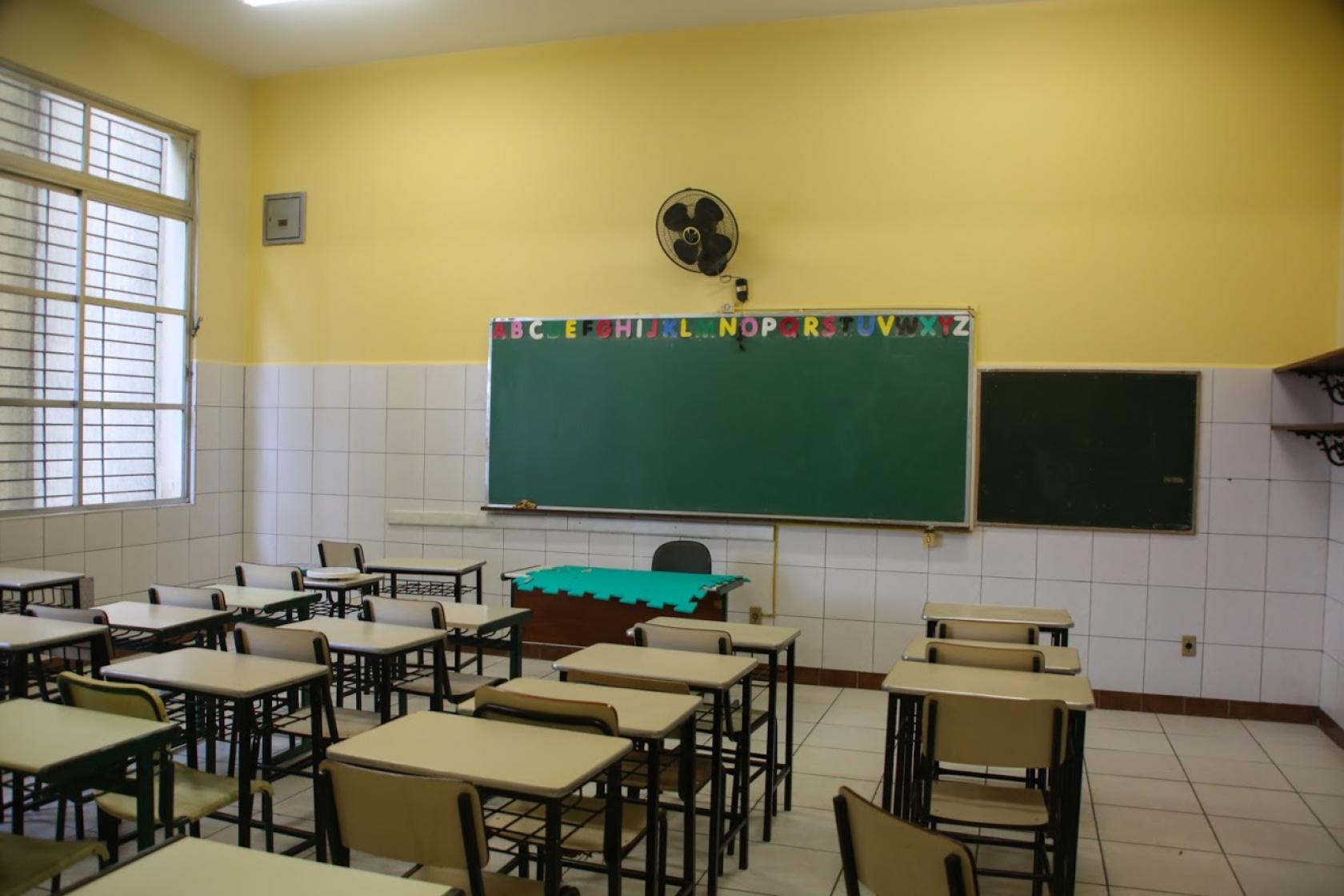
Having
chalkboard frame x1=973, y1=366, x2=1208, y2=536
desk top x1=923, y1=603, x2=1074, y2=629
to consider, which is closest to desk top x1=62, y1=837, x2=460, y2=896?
desk top x1=923, y1=603, x2=1074, y2=629

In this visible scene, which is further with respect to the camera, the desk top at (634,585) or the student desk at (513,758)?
the desk top at (634,585)

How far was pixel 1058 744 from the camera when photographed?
9.04ft

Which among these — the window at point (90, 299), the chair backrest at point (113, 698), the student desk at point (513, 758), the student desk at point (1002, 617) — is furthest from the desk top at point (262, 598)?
the student desk at point (1002, 617)

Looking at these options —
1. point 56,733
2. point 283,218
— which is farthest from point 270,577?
point 283,218

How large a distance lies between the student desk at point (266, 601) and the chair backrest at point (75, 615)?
0.64m

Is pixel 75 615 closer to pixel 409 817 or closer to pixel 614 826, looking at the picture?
pixel 409 817

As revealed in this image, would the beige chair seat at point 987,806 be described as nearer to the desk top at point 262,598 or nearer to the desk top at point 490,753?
the desk top at point 490,753

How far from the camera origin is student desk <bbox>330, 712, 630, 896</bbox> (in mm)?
2049

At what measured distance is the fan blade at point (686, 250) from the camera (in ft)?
19.5

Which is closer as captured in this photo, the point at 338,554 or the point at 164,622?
the point at 164,622

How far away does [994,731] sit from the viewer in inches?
110

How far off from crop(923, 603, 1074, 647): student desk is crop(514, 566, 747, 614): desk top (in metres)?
1.27

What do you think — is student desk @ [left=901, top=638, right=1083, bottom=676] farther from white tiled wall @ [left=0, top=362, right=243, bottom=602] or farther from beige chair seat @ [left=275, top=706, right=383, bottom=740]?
white tiled wall @ [left=0, top=362, right=243, bottom=602]

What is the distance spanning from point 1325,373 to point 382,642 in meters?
4.84
